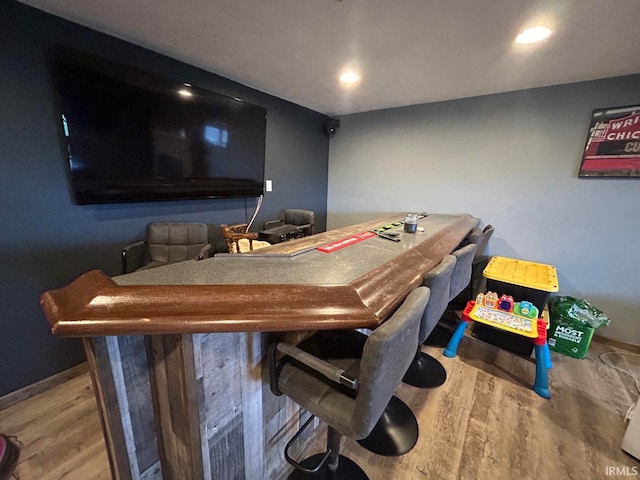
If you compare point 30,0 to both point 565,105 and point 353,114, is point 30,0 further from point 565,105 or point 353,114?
point 565,105

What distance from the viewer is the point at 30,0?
140 cm

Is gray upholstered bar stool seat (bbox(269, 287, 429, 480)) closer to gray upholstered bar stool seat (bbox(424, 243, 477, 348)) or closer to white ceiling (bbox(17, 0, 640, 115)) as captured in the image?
gray upholstered bar stool seat (bbox(424, 243, 477, 348))

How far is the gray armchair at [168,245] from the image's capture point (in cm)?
203

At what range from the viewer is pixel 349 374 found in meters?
0.88

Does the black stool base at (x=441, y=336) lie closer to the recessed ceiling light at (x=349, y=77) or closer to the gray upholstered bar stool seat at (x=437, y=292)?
the gray upholstered bar stool seat at (x=437, y=292)

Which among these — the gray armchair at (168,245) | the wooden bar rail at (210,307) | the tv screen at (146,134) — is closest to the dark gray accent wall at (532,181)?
the tv screen at (146,134)

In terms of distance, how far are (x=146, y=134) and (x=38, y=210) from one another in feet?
2.68

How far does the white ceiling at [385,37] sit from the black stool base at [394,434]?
2179mm

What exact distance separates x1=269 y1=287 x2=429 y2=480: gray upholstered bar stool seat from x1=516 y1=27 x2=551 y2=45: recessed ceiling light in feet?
6.00

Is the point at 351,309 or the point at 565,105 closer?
the point at 351,309

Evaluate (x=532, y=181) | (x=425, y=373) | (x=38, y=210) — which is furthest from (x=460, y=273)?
(x=38, y=210)

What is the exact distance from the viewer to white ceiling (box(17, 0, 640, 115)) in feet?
4.54

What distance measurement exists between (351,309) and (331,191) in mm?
3402

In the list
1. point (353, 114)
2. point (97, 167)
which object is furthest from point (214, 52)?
point (353, 114)
